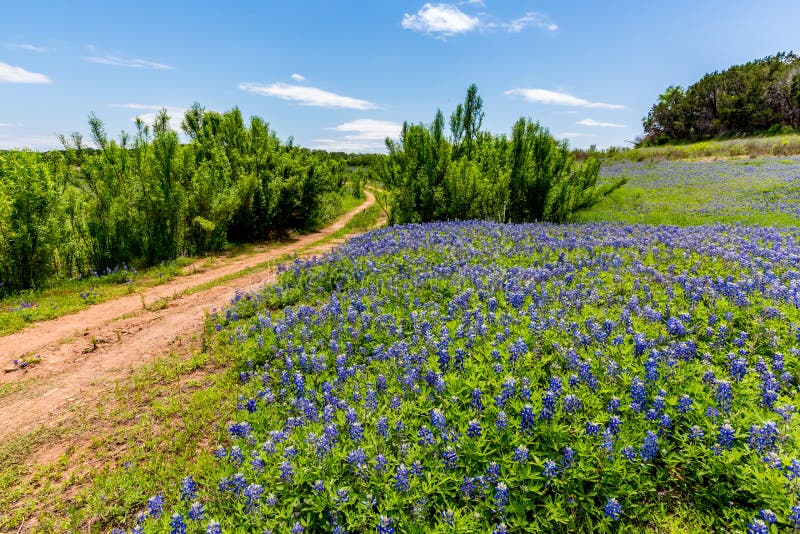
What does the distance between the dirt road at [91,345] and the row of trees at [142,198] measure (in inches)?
102

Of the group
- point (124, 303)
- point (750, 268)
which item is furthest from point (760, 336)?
point (124, 303)

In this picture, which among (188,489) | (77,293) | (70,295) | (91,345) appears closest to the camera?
(188,489)

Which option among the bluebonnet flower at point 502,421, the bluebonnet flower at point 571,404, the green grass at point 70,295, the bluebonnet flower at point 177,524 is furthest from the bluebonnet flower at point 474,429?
the green grass at point 70,295

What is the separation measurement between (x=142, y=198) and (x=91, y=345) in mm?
6553

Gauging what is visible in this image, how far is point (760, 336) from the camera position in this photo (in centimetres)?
394

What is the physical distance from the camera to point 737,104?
5812cm

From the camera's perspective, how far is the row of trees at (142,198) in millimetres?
9266

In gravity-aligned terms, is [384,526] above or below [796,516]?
below

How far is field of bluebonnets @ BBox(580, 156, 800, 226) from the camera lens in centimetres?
1209

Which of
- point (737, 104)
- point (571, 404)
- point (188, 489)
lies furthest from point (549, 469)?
point (737, 104)

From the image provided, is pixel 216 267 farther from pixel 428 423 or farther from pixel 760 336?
pixel 760 336

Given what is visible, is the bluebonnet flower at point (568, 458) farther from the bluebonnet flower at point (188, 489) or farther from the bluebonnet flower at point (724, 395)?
the bluebonnet flower at point (188, 489)

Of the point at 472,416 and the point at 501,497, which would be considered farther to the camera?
the point at 472,416

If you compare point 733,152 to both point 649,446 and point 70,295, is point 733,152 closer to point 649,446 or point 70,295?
point 649,446
